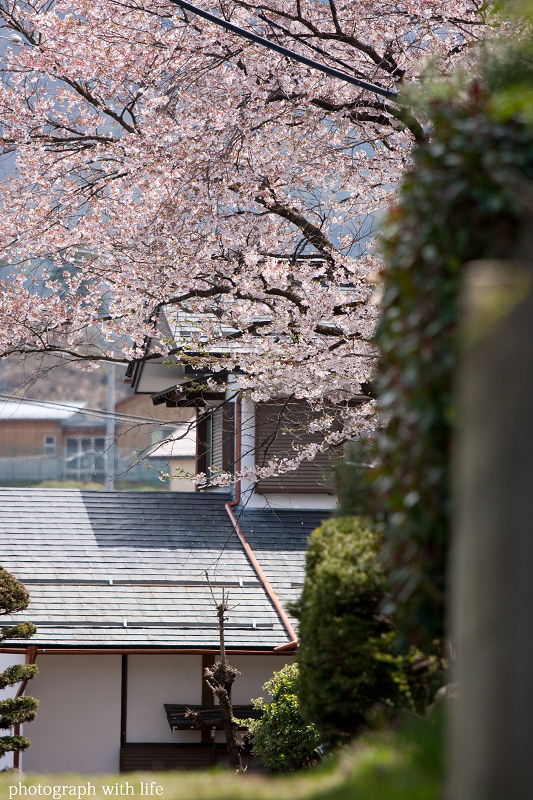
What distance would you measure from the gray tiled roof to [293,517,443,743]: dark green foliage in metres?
6.57

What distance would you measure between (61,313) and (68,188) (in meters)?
1.59

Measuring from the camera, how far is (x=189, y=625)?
33.9 ft

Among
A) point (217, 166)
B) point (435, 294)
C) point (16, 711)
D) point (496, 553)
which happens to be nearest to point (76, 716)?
point (16, 711)

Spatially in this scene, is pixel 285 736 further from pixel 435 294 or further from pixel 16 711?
pixel 435 294

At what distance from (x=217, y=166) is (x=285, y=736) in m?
5.79

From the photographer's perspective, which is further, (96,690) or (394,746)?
(96,690)

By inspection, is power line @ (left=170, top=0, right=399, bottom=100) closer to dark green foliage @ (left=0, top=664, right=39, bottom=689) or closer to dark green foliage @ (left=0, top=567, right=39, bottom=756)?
dark green foliage @ (left=0, top=567, right=39, bottom=756)

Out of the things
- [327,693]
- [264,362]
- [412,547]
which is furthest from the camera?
[264,362]

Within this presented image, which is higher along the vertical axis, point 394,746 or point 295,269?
point 295,269

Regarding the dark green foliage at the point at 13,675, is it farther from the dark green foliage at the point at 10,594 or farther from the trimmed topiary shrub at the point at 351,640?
the trimmed topiary shrub at the point at 351,640

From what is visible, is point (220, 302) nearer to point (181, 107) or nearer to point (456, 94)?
point (181, 107)

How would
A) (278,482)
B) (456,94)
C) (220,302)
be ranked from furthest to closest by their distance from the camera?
(278,482), (220,302), (456,94)

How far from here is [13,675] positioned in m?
7.78

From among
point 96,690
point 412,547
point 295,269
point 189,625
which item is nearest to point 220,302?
point 295,269
